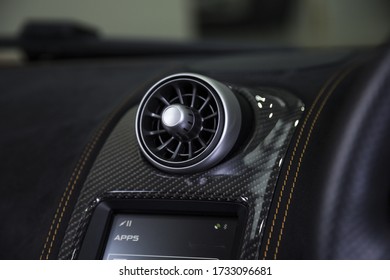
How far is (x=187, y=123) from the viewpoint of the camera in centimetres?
88

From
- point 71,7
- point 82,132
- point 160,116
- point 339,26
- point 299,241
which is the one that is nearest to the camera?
point 299,241

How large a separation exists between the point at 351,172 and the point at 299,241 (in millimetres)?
102

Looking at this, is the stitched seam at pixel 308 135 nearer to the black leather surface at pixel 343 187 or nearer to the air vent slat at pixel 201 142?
the black leather surface at pixel 343 187

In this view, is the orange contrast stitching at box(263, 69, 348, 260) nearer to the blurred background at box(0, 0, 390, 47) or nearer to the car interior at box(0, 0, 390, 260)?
the car interior at box(0, 0, 390, 260)

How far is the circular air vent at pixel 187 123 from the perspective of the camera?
2.89 ft

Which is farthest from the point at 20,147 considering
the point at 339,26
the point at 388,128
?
the point at 339,26

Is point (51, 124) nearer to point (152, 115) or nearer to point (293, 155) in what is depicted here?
point (152, 115)

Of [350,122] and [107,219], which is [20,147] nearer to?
[107,219]

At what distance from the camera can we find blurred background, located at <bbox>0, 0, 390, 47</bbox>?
128 inches

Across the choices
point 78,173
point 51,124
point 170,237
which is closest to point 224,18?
point 51,124

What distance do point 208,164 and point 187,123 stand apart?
0.20 ft

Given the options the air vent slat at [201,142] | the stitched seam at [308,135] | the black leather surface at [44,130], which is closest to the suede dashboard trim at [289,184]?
the stitched seam at [308,135]

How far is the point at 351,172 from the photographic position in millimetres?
798

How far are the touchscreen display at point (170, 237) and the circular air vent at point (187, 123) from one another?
0.07m
